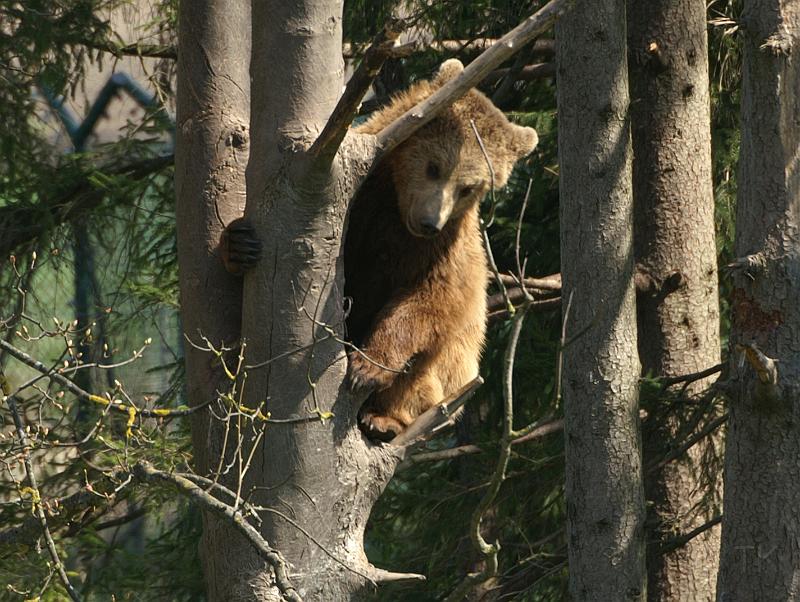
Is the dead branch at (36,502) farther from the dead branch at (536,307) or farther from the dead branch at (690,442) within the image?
the dead branch at (690,442)

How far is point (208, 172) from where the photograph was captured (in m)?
3.66

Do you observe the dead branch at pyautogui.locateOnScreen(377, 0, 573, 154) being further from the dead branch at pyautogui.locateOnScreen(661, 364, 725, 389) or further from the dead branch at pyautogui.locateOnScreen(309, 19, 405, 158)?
the dead branch at pyautogui.locateOnScreen(661, 364, 725, 389)

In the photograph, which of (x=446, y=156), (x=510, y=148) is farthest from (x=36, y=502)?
(x=510, y=148)

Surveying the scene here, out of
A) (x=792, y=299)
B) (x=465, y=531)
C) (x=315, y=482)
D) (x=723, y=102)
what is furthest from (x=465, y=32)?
(x=315, y=482)

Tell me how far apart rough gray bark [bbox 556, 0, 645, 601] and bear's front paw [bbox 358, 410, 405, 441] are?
123 cm

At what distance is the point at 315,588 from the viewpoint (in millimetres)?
3277

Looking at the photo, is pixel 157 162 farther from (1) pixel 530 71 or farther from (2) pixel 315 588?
(2) pixel 315 588

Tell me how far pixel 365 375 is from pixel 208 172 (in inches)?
34.2

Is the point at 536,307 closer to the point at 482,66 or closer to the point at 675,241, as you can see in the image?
the point at 675,241

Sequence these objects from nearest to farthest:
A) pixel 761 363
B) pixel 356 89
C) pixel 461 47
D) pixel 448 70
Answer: pixel 356 89, pixel 761 363, pixel 448 70, pixel 461 47

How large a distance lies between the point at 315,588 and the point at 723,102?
4.89 metres

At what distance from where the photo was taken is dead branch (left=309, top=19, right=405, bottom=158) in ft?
9.19

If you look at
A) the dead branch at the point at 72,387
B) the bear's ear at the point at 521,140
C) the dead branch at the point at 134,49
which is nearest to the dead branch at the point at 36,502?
the dead branch at the point at 72,387

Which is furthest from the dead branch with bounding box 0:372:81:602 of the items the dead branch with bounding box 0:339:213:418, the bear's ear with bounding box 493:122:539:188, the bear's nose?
the bear's ear with bounding box 493:122:539:188
